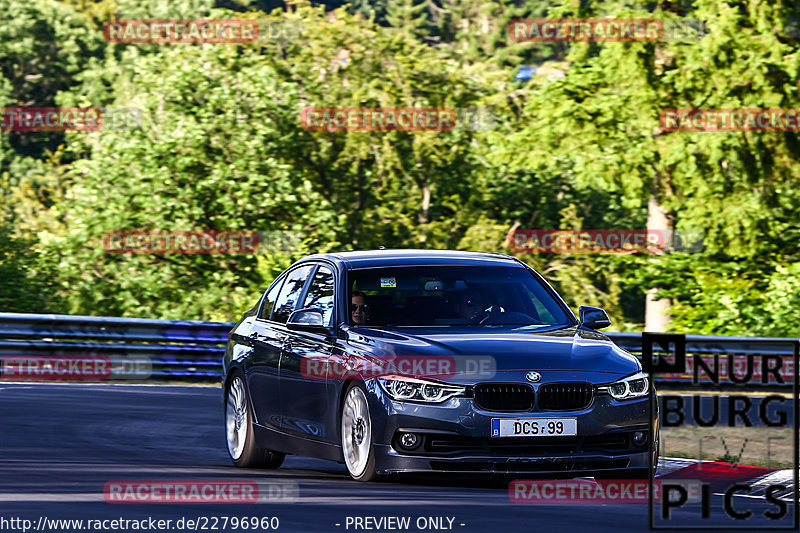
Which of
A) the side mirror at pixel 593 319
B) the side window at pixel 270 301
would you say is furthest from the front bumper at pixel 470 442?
the side window at pixel 270 301

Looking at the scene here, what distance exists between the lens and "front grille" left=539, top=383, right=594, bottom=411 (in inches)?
368

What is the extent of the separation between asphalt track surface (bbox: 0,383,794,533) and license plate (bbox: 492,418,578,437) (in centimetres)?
37

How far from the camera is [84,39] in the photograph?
236 ft

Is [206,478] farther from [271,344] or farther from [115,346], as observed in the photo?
[115,346]

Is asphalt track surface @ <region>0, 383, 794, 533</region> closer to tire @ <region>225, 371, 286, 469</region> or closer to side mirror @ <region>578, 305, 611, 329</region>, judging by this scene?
tire @ <region>225, 371, 286, 469</region>

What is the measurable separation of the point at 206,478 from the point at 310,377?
3.17ft

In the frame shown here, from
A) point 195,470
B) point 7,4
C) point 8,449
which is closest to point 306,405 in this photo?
point 195,470

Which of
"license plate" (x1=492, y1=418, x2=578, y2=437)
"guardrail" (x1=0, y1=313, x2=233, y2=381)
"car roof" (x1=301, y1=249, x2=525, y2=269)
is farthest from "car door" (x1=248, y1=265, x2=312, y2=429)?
"guardrail" (x1=0, y1=313, x2=233, y2=381)

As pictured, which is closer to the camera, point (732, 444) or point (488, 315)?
point (488, 315)

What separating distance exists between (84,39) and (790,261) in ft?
142

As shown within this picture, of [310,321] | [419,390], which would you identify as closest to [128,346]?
[310,321]

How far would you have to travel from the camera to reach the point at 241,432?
11711 mm

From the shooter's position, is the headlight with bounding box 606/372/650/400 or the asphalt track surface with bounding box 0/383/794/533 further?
the headlight with bounding box 606/372/650/400

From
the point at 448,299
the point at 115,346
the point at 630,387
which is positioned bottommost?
the point at 115,346
